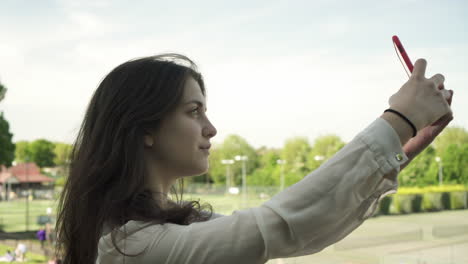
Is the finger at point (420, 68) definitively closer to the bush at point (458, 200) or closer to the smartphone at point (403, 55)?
the smartphone at point (403, 55)

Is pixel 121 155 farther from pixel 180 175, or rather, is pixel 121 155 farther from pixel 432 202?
pixel 432 202

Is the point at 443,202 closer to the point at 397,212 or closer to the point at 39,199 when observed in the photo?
the point at 397,212

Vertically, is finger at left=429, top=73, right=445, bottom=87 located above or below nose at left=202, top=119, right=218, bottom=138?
above

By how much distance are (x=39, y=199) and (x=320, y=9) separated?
22528 mm

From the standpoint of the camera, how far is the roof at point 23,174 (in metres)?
22.1

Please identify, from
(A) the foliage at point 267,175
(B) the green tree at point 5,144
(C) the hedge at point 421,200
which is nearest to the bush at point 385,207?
(C) the hedge at point 421,200

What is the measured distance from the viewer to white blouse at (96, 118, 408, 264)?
0.93ft

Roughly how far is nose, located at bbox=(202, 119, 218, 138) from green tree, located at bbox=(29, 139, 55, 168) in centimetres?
2518

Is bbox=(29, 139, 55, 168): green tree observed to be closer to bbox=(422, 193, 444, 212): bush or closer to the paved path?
bbox=(422, 193, 444, 212): bush

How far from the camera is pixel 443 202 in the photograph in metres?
7.74

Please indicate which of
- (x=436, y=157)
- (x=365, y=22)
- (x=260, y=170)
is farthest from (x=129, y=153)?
(x=260, y=170)

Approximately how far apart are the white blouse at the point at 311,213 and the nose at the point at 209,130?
11 centimetres

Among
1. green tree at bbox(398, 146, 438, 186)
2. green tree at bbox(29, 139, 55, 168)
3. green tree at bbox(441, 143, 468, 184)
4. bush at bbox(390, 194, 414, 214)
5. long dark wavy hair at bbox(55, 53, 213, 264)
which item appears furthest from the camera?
green tree at bbox(29, 139, 55, 168)

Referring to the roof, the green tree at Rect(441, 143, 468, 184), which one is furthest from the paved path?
the roof
